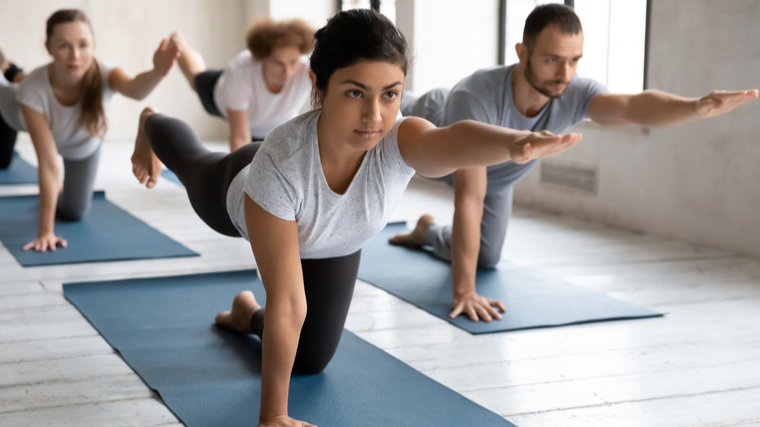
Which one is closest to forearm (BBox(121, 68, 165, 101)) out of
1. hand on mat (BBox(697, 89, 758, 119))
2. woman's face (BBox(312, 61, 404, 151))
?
woman's face (BBox(312, 61, 404, 151))

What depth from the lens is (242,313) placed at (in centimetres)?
215

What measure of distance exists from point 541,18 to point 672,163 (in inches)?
62.9

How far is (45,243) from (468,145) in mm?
2450

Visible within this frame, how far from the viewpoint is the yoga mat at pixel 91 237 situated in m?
3.11

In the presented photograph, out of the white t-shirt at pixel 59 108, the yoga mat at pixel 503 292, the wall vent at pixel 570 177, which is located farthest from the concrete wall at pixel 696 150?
the white t-shirt at pixel 59 108

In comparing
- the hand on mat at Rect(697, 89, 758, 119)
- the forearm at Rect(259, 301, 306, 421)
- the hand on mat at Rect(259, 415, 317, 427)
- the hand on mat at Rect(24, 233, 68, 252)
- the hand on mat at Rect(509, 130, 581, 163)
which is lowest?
the hand on mat at Rect(24, 233, 68, 252)

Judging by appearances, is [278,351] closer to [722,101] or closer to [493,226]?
[722,101]

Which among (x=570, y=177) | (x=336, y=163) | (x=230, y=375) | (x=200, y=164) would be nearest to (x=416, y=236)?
(x=570, y=177)

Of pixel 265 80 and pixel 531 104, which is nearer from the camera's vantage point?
pixel 531 104

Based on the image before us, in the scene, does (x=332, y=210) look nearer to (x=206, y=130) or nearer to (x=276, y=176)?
(x=276, y=176)

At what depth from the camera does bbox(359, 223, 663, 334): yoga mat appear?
7.80 feet

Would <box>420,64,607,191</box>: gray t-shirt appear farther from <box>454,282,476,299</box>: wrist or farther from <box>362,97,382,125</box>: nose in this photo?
<box>362,97,382,125</box>: nose

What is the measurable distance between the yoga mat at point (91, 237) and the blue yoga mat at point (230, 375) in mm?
565

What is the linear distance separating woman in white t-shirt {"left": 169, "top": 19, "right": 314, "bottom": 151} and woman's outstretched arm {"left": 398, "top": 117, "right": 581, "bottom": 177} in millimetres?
1986
